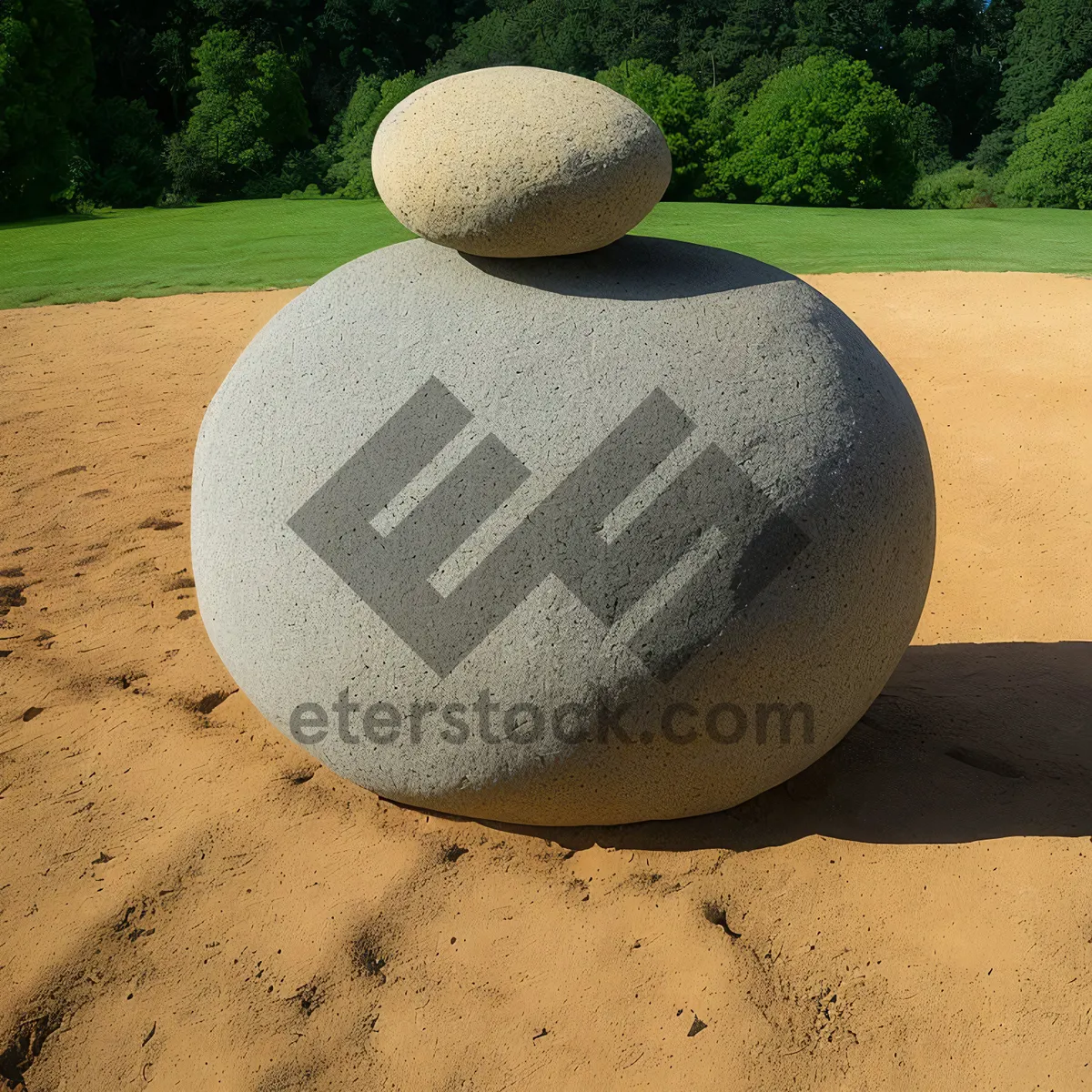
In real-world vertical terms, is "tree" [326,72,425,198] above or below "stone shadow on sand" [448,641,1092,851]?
below

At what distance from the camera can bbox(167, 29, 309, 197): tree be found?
2983cm

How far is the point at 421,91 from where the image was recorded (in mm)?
3828

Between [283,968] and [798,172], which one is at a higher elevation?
[283,968]

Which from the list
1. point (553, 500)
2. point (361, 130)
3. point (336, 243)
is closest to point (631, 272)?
point (553, 500)

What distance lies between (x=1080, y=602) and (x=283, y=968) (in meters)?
4.70

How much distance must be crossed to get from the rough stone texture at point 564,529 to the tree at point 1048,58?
3562 centimetres

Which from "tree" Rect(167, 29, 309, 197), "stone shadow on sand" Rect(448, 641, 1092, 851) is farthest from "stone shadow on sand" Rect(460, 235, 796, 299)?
"tree" Rect(167, 29, 309, 197)

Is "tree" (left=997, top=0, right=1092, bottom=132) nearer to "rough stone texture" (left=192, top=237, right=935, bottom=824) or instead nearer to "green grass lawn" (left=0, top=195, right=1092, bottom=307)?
"green grass lawn" (left=0, top=195, right=1092, bottom=307)

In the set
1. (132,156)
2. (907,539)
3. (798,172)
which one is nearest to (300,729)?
(907,539)

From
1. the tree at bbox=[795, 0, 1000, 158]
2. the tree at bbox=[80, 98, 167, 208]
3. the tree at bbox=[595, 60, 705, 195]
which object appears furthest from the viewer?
the tree at bbox=[795, 0, 1000, 158]

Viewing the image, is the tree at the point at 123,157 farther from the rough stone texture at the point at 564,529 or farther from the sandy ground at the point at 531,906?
the rough stone texture at the point at 564,529

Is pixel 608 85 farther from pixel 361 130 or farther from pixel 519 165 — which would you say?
pixel 519 165

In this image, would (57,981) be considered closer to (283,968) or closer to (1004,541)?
(283,968)

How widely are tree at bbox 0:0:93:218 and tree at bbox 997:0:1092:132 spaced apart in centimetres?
2728
